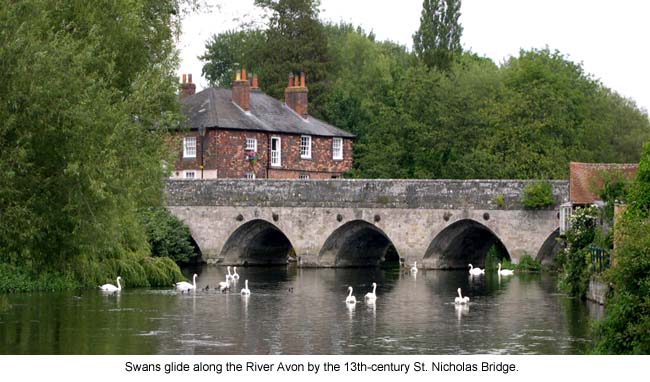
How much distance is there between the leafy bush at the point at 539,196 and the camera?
47.7m

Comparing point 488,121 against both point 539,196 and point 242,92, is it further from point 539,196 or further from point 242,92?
point 539,196

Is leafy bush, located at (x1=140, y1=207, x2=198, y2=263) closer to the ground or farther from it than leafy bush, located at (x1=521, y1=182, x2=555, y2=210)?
closer to the ground

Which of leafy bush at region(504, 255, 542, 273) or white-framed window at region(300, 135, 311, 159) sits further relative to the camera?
white-framed window at region(300, 135, 311, 159)

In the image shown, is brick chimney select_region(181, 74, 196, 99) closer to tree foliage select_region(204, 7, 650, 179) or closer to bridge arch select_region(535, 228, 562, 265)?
tree foliage select_region(204, 7, 650, 179)

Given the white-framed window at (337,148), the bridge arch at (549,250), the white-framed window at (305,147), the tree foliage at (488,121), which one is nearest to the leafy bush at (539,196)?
the bridge arch at (549,250)

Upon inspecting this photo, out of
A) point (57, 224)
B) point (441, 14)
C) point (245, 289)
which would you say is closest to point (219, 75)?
point (441, 14)

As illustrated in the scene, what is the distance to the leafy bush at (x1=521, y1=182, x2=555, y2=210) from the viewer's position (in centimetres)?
4769

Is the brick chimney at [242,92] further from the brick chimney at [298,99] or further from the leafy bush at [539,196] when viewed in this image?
the leafy bush at [539,196]

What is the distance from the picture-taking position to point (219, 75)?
9062cm

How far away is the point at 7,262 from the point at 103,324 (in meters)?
4.90

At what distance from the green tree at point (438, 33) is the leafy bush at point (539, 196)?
881 inches

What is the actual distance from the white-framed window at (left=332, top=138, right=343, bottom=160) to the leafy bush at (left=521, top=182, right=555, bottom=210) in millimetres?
17392

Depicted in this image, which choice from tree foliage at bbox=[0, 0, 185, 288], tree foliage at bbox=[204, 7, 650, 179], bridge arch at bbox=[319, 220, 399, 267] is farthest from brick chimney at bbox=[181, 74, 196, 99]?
tree foliage at bbox=[0, 0, 185, 288]

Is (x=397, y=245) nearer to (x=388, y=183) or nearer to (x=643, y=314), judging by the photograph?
(x=388, y=183)
